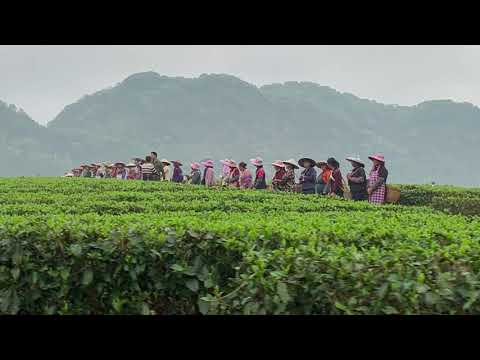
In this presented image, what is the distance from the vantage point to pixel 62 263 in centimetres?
474

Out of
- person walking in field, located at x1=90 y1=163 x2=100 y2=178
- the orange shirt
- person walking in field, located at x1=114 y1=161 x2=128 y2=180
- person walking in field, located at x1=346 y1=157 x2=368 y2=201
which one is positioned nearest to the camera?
person walking in field, located at x1=346 y1=157 x2=368 y2=201

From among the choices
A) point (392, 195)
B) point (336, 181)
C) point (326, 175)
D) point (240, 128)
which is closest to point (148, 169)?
point (326, 175)

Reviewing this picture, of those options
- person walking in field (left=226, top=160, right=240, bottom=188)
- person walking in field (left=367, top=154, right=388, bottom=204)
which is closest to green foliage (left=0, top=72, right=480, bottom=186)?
person walking in field (left=226, top=160, right=240, bottom=188)

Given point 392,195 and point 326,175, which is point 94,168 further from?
point 392,195

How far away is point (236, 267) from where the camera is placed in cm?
417

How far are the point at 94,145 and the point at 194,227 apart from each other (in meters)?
112

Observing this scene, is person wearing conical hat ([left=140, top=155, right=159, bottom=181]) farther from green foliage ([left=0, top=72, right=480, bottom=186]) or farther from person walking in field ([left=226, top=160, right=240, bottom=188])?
green foliage ([left=0, top=72, right=480, bottom=186])

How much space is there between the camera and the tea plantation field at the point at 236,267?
358 cm

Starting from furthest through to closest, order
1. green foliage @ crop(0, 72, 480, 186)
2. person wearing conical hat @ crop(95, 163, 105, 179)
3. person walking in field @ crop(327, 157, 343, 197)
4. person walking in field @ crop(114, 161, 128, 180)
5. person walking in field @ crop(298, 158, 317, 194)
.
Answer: green foliage @ crop(0, 72, 480, 186)
person wearing conical hat @ crop(95, 163, 105, 179)
person walking in field @ crop(114, 161, 128, 180)
person walking in field @ crop(327, 157, 343, 197)
person walking in field @ crop(298, 158, 317, 194)

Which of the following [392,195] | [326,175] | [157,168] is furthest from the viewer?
[157,168]

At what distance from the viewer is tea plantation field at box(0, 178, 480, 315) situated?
3.58 metres

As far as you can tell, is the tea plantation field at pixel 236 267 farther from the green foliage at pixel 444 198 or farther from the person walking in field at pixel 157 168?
the person walking in field at pixel 157 168

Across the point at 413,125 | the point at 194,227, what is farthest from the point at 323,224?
the point at 413,125
